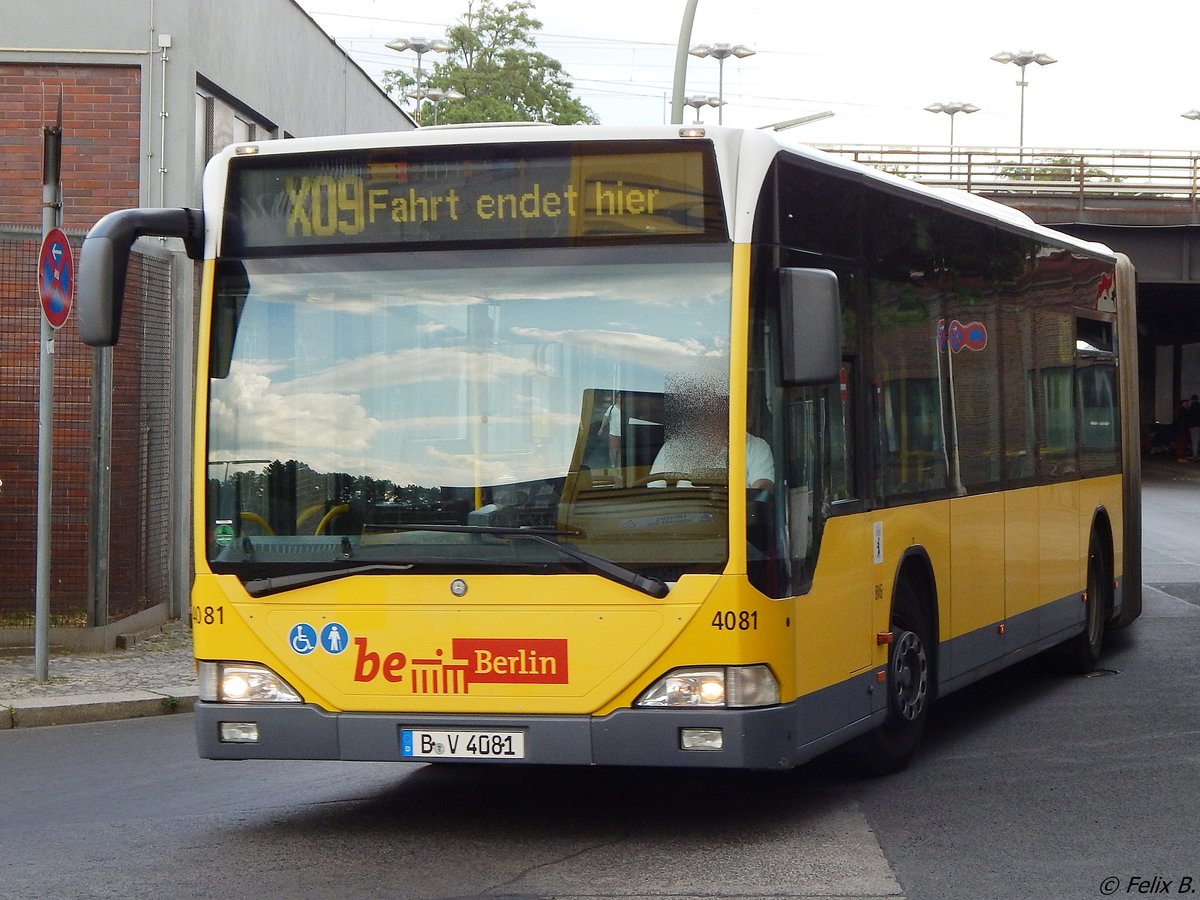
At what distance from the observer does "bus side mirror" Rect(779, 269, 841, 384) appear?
21.8 feet

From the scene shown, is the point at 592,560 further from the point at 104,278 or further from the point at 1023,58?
the point at 1023,58

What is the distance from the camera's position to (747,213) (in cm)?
675

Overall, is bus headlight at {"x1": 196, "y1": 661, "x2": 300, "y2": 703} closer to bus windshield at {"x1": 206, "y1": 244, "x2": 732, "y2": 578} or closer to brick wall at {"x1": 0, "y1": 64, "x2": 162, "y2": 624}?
bus windshield at {"x1": 206, "y1": 244, "x2": 732, "y2": 578}

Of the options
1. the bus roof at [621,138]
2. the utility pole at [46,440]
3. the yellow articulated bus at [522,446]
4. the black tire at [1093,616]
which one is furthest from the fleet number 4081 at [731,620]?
the utility pole at [46,440]

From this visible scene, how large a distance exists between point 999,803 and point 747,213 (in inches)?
112

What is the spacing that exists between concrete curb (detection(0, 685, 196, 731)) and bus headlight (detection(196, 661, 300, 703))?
4063 millimetres

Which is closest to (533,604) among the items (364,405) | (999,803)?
(364,405)

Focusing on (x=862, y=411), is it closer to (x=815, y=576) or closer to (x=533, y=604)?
(x=815, y=576)

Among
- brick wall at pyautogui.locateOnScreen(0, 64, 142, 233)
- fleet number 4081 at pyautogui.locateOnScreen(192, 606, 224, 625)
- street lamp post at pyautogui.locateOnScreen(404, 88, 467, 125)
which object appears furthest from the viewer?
street lamp post at pyautogui.locateOnScreen(404, 88, 467, 125)

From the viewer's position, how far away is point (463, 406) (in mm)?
6840

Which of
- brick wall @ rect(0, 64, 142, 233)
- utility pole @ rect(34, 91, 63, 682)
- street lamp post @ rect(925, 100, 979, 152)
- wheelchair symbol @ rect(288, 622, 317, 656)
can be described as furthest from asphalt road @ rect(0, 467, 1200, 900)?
street lamp post @ rect(925, 100, 979, 152)

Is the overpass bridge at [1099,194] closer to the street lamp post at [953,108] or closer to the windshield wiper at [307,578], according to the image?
the street lamp post at [953,108]

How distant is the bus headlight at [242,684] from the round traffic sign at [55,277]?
5254 millimetres

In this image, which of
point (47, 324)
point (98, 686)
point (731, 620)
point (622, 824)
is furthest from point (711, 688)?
point (47, 324)
